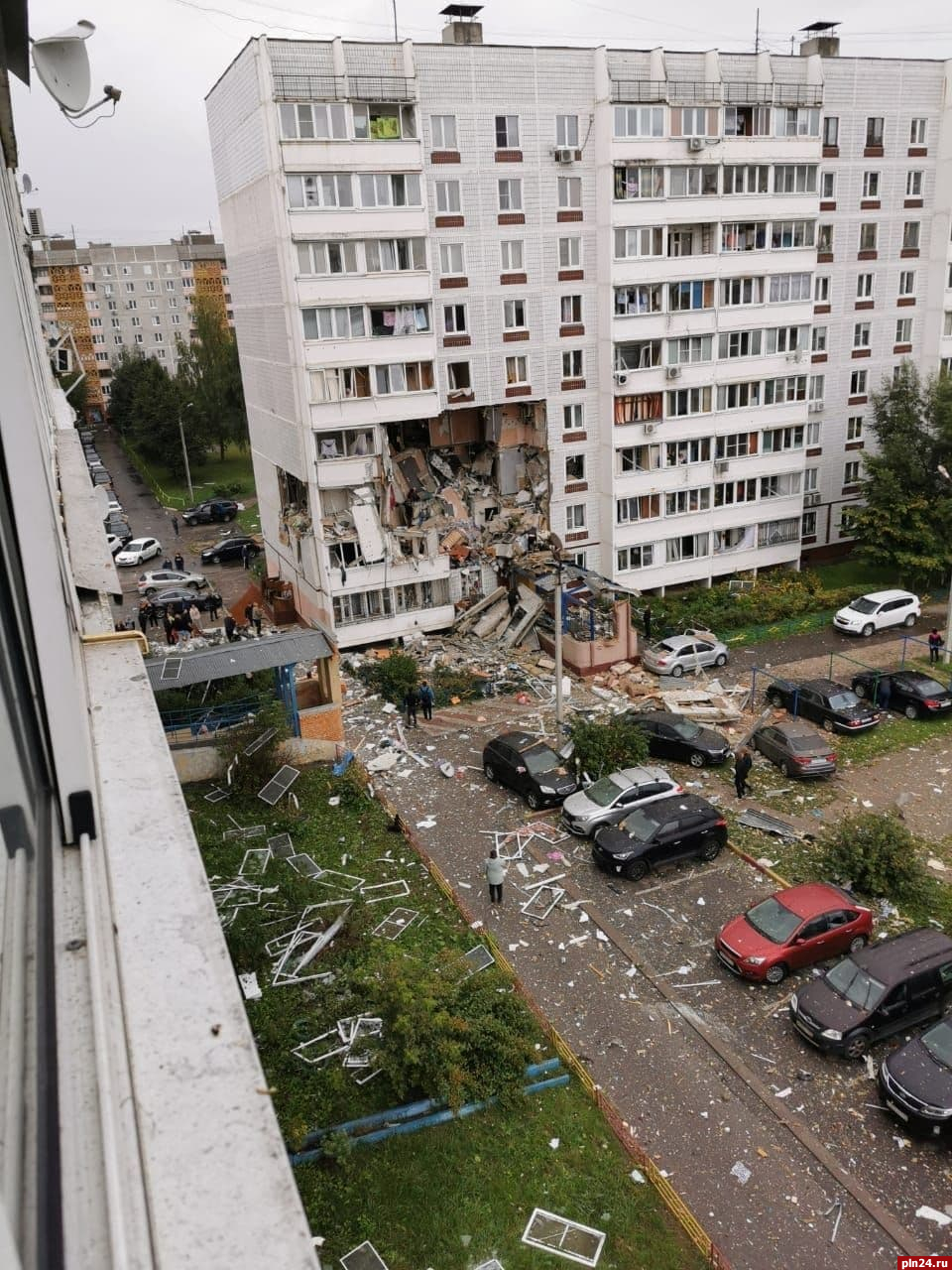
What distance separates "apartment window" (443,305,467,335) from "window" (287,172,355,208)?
4181mm

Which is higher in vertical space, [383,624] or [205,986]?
[205,986]

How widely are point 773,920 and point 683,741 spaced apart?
23.2 feet

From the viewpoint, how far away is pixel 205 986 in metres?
2.25

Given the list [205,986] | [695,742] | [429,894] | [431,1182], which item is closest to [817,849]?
[695,742]

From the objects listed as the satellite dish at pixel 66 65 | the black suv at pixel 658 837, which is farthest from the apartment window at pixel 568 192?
the satellite dish at pixel 66 65

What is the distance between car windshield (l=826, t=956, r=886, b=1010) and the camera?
12.5 meters

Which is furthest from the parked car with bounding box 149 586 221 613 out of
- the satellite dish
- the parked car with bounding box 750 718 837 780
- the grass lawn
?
the satellite dish

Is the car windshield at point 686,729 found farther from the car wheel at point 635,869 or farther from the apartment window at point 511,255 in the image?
the apartment window at point 511,255

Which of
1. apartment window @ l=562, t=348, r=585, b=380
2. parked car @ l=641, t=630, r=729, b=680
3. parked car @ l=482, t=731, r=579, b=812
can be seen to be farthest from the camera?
apartment window @ l=562, t=348, r=585, b=380

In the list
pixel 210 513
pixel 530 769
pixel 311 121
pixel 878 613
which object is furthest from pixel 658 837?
pixel 210 513

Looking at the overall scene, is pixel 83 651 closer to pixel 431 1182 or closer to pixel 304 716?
pixel 431 1182

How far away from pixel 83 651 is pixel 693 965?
40.0 ft

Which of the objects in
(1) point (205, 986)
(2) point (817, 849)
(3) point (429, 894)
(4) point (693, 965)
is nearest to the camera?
(1) point (205, 986)

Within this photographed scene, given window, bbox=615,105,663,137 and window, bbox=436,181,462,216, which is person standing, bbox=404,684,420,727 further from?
window, bbox=615,105,663,137
